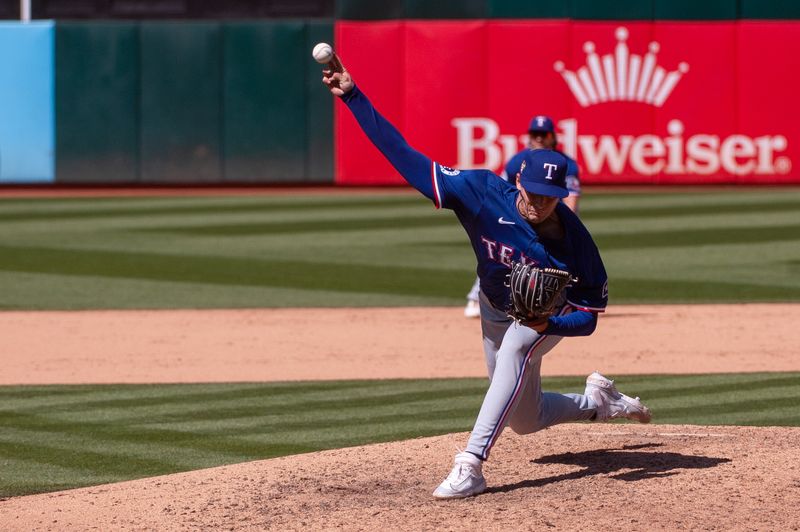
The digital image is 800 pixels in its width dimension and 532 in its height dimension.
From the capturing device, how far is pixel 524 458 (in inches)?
269

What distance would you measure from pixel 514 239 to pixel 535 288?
391 millimetres

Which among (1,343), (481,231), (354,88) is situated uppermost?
(354,88)

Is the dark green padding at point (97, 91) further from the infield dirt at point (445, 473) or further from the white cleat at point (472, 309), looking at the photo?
the infield dirt at point (445, 473)

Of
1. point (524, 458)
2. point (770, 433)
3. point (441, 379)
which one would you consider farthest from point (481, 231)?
point (441, 379)

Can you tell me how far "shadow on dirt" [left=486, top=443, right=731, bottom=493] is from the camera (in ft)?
21.0

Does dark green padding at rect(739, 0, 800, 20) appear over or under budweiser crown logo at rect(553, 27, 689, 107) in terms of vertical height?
over

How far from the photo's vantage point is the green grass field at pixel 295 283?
789cm

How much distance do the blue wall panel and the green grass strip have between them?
16129 millimetres

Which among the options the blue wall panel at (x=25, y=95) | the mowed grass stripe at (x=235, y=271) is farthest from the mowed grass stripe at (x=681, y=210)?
the blue wall panel at (x=25, y=95)

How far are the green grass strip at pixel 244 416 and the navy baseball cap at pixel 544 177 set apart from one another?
2.30 m

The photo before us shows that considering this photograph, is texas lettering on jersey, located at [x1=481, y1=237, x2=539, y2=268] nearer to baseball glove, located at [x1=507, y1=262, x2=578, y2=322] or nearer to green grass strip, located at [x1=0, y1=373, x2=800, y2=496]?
baseball glove, located at [x1=507, y1=262, x2=578, y2=322]

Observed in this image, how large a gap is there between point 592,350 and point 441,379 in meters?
1.61

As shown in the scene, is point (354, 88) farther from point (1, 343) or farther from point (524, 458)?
point (1, 343)

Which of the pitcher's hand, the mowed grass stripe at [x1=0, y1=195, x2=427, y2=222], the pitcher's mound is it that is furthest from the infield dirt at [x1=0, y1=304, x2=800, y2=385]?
the mowed grass stripe at [x1=0, y1=195, x2=427, y2=222]
